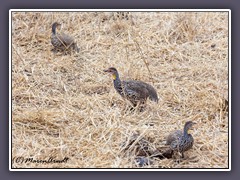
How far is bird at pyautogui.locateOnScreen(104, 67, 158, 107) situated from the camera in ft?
22.2

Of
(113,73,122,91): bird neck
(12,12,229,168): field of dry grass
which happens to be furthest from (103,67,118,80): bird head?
(12,12,229,168): field of dry grass

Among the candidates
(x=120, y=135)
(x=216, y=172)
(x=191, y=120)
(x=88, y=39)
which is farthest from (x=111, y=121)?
(x=88, y=39)

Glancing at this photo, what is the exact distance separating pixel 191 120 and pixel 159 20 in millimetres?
1842

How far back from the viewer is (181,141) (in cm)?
594

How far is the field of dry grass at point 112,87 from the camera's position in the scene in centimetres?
606

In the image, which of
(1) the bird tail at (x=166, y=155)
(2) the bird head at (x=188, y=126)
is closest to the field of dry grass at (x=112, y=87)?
(1) the bird tail at (x=166, y=155)

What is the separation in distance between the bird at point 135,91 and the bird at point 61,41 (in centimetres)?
101

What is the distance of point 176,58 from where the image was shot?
302 inches

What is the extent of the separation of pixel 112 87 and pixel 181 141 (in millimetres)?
1565

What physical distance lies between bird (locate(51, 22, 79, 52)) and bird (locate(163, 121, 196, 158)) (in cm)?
220

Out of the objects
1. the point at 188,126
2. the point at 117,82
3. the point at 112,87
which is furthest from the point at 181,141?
the point at 112,87

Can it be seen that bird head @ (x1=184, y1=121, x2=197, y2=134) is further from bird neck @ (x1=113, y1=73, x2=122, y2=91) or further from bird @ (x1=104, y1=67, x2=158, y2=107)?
bird neck @ (x1=113, y1=73, x2=122, y2=91)

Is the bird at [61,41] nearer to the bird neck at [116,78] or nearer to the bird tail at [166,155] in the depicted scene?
the bird neck at [116,78]
